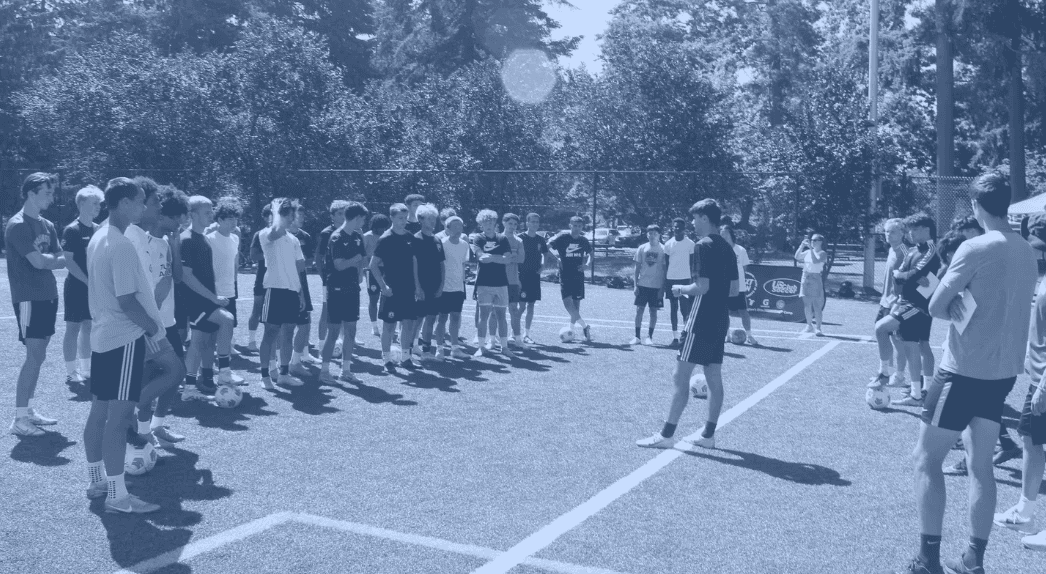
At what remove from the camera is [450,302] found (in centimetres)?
1186

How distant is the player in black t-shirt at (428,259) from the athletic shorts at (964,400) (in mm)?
6906

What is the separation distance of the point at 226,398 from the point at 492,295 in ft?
14.6

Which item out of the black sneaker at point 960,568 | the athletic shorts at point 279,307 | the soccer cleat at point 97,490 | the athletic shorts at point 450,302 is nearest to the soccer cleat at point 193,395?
the athletic shorts at point 279,307

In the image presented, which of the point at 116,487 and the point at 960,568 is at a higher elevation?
the point at 116,487

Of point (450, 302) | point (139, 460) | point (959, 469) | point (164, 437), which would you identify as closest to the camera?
point (139, 460)

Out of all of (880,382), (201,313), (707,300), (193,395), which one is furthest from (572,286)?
(707,300)

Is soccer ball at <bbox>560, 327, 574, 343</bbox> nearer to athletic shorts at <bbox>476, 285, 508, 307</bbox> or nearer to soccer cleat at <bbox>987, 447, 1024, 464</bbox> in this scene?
athletic shorts at <bbox>476, 285, 508, 307</bbox>

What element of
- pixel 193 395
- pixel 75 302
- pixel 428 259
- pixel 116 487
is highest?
pixel 428 259

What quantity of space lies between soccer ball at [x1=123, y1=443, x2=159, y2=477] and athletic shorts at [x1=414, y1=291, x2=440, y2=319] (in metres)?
4.58

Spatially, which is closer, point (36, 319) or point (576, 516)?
point (576, 516)

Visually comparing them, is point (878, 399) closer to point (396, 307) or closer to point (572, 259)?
point (396, 307)

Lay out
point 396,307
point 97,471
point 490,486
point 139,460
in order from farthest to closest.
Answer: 1. point 396,307
2. point 139,460
3. point 490,486
4. point 97,471

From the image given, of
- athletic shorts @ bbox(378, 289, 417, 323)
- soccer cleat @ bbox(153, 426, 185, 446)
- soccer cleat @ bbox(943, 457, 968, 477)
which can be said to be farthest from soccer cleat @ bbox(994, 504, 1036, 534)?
athletic shorts @ bbox(378, 289, 417, 323)

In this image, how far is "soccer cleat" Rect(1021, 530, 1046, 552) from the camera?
534 centimetres
